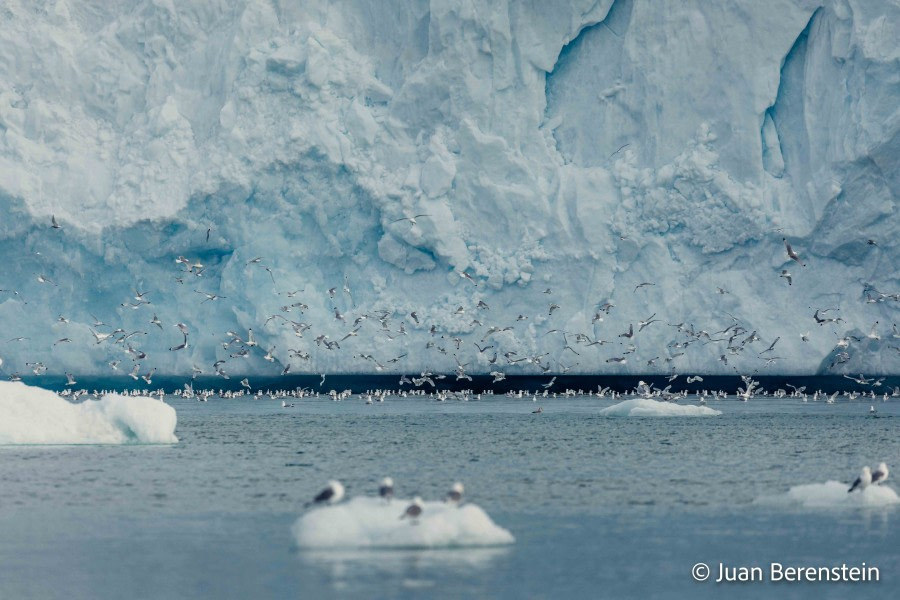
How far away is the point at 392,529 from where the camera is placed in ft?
56.0

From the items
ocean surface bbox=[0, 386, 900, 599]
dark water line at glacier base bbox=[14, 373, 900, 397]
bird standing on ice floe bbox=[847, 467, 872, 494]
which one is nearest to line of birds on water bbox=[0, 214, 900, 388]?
dark water line at glacier base bbox=[14, 373, 900, 397]

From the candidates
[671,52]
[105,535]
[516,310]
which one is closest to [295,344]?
[516,310]

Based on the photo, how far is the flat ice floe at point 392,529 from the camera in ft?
55.4

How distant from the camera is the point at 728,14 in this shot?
57.3 m

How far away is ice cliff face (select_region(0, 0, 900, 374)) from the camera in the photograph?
5709 cm

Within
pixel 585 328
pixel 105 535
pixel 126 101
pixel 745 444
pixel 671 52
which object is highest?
pixel 671 52

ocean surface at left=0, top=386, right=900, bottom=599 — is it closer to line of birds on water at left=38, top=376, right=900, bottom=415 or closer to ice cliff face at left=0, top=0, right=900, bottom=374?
ice cliff face at left=0, top=0, right=900, bottom=374

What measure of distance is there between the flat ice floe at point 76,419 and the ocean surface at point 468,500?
1.89 ft

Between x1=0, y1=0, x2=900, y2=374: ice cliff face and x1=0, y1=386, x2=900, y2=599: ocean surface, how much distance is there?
16.4 meters

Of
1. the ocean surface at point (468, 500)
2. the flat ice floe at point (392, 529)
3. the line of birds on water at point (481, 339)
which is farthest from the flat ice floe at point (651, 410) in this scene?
the flat ice floe at point (392, 529)

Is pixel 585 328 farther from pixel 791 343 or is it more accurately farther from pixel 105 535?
pixel 105 535

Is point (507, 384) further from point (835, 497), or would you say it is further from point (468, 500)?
point (835, 497)

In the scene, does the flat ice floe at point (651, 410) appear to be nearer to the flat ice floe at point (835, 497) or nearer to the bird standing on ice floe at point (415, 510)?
the flat ice floe at point (835, 497)

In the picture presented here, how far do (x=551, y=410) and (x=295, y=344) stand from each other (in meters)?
13.1
